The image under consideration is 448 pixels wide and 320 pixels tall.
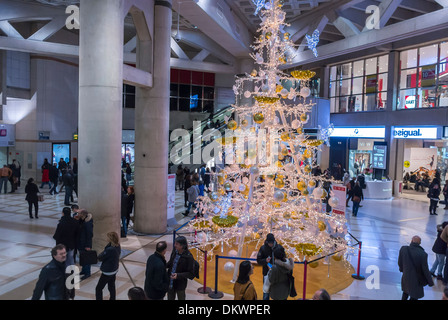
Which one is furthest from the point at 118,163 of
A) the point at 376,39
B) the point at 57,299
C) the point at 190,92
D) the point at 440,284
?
the point at 190,92

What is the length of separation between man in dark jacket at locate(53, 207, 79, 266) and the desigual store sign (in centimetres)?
1734

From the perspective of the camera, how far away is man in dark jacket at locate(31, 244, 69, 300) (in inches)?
156

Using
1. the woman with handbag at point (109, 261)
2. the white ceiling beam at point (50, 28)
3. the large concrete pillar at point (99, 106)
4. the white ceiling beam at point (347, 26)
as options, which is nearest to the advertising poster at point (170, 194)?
the large concrete pillar at point (99, 106)

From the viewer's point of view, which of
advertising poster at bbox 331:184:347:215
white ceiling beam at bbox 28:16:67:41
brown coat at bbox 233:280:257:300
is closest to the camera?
brown coat at bbox 233:280:257:300

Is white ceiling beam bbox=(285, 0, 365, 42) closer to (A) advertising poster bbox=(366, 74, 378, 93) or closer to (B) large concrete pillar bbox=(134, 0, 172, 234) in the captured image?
(A) advertising poster bbox=(366, 74, 378, 93)

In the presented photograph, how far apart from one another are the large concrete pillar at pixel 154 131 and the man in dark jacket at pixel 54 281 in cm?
A: 625

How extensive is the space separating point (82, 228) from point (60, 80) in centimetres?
1844

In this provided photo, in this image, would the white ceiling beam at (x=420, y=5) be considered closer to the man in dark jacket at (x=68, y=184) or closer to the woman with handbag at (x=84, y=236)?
the man in dark jacket at (x=68, y=184)

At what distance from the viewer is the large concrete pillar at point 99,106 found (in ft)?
25.0

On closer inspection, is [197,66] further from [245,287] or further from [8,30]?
[245,287]

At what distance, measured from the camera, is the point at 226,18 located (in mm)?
15281

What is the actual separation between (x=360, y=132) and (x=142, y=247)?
1711cm

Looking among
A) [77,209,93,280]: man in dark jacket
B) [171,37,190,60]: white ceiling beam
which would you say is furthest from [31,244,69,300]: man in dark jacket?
[171,37,190,60]: white ceiling beam

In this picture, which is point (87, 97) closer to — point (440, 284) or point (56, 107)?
point (440, 284)
